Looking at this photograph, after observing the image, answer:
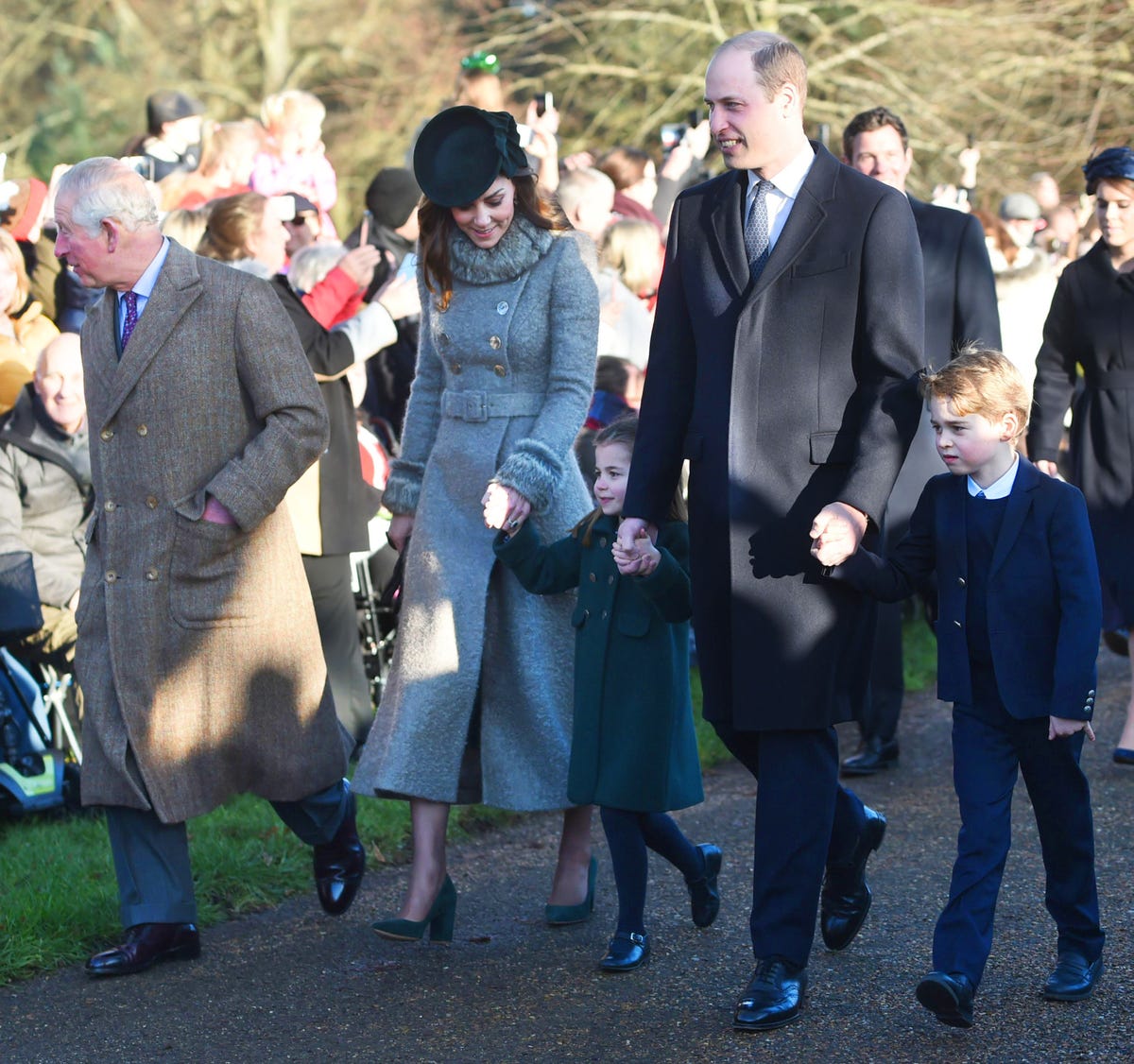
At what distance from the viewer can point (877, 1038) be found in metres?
3.89

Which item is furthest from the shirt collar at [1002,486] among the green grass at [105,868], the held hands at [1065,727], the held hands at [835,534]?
the green grass at [105,868]

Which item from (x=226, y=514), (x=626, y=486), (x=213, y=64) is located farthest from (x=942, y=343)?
(x=213, y=64)

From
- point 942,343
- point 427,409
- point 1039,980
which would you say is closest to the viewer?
point 1039,980

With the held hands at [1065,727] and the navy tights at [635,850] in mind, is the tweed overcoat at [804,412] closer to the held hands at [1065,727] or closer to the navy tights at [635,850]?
the held hands at [1065,727]

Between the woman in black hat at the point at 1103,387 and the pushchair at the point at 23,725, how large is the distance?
3.51m

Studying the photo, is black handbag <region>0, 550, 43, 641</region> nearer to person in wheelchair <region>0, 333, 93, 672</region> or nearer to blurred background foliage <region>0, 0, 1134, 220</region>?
person in wheelchair <region>0, 333, 93, 672</region>

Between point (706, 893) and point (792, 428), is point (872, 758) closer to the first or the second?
point (706, 893)

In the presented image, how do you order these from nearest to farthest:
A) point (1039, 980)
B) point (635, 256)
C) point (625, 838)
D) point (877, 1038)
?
point (877, 1038) < point (1039, 980) < point (625, 838) < point (635, 256)

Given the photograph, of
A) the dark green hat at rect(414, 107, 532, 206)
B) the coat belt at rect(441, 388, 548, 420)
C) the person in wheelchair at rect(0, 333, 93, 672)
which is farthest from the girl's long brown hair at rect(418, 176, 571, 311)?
the person in wheelchair at rect(0, 333, 93, 672)

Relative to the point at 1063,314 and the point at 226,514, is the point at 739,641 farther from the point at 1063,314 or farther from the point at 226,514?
the point at 1063,314

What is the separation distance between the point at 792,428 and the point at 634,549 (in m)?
0.51

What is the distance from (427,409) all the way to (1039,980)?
2.23 metres

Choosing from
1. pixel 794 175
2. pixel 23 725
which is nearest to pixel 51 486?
pixel 23 725

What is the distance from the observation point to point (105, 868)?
215 inches
